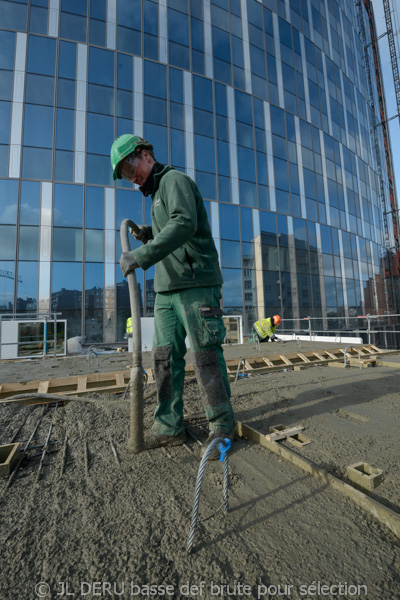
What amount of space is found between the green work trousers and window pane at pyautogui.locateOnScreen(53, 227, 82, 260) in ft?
44.7

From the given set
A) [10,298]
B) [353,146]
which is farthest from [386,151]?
[10,298]

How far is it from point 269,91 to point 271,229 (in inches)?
404

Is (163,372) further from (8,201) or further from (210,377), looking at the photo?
(8,201)

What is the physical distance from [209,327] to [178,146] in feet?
57.5

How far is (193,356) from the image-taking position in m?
2.09

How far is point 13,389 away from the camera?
3754 mm

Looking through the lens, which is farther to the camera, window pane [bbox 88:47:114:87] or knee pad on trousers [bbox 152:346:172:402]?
window pane [bbox 88:47:114:87]

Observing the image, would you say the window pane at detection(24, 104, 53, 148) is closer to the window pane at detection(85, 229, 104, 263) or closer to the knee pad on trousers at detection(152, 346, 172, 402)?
the window pane at detection(85, 229, 104, 263)

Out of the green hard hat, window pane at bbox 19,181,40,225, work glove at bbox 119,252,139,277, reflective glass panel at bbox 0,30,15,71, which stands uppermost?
reflective glass panel at bbox 0,30,15,71

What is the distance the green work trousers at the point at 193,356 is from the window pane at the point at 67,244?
13623mm

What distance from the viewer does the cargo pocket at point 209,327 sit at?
2045 millimetres

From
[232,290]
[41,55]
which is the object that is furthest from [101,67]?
[232,290]

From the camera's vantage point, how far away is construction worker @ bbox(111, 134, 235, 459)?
2.01 m

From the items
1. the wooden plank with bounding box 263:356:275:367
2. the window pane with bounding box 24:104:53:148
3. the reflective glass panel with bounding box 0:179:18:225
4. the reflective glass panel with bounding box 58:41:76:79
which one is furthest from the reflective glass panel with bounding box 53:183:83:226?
the wooden plank with bounding box 263:356:275:367
